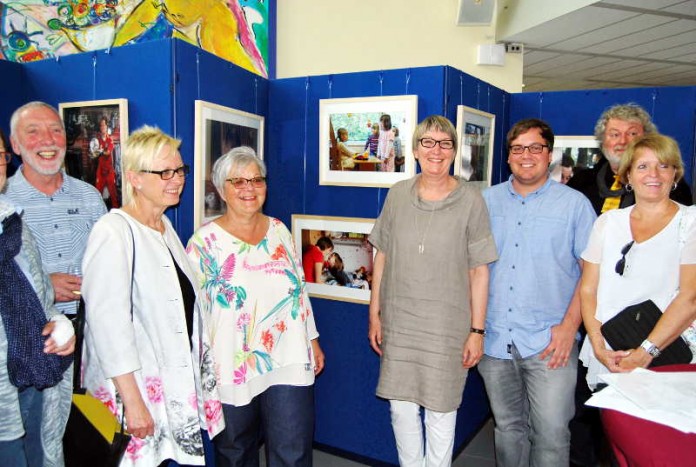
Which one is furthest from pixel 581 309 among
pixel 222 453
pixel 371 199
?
pixel 222 453

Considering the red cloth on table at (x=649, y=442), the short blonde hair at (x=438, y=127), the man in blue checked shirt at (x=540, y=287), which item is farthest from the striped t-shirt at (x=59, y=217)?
the red cloth on table at (x=649, y=442)

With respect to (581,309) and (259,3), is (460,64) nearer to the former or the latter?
(259,3)

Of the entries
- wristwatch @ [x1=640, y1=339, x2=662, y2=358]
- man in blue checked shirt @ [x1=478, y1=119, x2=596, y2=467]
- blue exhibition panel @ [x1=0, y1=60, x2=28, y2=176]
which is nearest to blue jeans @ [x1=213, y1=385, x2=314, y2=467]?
man in blue checked shirt @ [x1=478, y1=119, x2=596, y2=467]

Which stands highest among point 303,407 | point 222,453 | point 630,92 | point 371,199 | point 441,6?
point 441,6

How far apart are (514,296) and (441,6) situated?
11.5ft

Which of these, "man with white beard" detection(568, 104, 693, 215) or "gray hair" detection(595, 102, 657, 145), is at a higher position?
"gray hair" detection(595, 102, 657, 145)

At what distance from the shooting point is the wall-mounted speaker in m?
4.57

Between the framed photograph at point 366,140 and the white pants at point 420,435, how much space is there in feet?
3.70

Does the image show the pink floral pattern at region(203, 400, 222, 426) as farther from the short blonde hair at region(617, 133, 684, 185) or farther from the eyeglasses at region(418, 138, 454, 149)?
the short blonde hair at region(617, 133, 684, 185)

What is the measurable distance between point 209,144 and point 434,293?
1248mm

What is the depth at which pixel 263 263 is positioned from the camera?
1996 millimetres

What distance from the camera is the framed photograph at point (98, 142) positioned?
2.21 m

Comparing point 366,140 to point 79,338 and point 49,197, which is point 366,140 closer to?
point 49,197

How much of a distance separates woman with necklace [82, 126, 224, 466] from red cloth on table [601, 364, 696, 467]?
129cm
